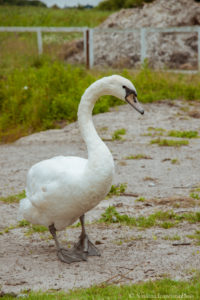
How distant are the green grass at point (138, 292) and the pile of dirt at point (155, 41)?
13095 mm

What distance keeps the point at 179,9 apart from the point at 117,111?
9462 mm

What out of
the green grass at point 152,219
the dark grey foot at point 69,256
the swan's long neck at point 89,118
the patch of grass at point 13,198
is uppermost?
the swan's long neck at point 89,118

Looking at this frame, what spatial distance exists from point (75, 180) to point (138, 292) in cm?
116

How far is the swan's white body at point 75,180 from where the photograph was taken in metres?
4.46

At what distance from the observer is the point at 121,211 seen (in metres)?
6.20

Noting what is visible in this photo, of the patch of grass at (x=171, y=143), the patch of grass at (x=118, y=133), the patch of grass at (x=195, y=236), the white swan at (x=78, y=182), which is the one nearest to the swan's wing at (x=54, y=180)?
the white swan at (x=78, y=182)

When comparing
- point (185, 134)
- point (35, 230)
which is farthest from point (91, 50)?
point (35, 230)

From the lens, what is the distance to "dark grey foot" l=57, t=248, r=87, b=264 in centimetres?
477

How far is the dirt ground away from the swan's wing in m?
0.63

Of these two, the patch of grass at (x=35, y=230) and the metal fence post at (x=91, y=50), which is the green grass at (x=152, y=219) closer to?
the patch of grass at (x=35, y=230)

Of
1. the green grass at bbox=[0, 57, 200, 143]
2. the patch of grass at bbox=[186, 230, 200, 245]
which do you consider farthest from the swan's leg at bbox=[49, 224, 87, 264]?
the green grass at bbox=[0, 57, 200, 143]

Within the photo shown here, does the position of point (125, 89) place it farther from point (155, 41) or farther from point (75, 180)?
point (155, 41)

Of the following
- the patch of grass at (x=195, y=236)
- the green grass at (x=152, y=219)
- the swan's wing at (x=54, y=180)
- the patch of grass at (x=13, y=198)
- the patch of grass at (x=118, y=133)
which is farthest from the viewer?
the patch of grass at (x=118, y=133)

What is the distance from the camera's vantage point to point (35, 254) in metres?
5.04
